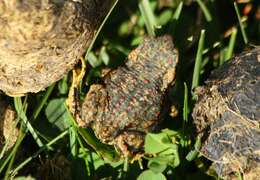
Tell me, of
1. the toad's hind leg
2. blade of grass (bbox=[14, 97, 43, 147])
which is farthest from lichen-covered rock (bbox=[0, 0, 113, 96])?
the toad's hind leg

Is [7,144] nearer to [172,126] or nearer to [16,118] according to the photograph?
[16,118]

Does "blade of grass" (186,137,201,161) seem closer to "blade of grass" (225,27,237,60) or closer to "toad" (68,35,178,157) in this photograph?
"toad" (68,35,178,157)

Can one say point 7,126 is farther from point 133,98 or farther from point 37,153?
point 133,98

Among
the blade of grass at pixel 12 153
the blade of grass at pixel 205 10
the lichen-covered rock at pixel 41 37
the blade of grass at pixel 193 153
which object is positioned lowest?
the blade of grass at pixel 193 153

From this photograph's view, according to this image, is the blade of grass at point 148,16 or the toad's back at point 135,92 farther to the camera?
the blade of grass at point 148,16

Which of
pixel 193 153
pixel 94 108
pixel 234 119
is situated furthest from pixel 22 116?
pixel 234 119

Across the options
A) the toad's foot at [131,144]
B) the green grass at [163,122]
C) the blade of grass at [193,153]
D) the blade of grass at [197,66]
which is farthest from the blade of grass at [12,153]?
the blade of grass at [197,66]

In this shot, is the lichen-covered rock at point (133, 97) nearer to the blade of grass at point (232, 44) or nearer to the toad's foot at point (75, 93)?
the toad's foot at point (75, 93)
